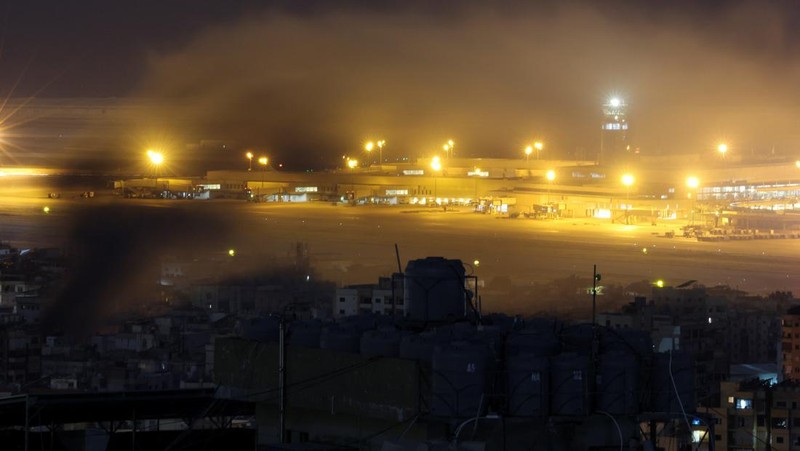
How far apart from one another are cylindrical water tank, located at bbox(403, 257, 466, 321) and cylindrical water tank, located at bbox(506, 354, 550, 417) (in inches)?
25.5

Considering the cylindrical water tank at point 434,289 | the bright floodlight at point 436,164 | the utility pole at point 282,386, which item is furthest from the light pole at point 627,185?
the utility pole at point 282,386

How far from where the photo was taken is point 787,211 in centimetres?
3045

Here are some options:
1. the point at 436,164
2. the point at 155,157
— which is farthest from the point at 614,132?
the point at 155,157

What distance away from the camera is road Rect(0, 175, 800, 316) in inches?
821

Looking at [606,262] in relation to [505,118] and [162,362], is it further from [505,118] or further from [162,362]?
[505,118]

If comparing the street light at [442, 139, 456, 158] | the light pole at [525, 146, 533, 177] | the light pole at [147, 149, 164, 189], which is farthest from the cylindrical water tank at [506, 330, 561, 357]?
the street light at [442, 139, 456, 158]

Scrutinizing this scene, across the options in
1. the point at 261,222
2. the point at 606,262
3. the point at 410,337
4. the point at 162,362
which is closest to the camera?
the point at 410,337

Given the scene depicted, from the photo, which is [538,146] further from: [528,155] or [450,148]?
[450,148]

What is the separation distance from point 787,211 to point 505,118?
12.8 metres

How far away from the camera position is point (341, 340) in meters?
4.86

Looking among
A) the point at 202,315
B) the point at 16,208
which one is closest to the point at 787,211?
the point at 16,208

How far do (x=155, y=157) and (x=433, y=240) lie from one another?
37.9ft

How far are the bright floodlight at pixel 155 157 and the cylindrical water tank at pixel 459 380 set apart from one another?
29896 millimetres

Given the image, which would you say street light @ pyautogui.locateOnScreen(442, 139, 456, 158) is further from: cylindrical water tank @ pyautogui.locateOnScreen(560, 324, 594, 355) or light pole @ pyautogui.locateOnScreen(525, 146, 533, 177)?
cylindrical water tank @ pyautogui.locateOnScreen(560, 324, 594, 355)
